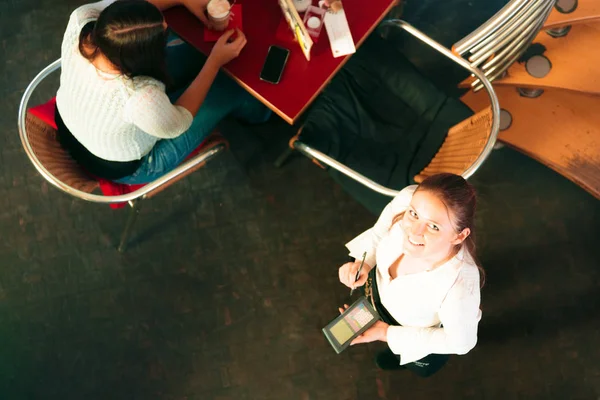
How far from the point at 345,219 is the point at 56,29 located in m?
2.04

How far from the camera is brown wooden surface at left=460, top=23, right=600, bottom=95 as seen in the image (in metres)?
2.43

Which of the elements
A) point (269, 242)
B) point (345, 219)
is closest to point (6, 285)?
point (269, 242)

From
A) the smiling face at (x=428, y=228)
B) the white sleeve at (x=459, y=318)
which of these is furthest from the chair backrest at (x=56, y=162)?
the white sleeve at (x=459, y=318)

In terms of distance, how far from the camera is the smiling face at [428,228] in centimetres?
144

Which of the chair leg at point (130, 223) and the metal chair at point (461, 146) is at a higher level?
the metal chair at point (461, 146)

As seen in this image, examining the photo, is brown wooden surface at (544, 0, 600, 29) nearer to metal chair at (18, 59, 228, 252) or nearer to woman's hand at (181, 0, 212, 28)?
woman's hand at (181, 0, 212, 28)

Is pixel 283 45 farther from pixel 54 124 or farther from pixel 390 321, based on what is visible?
pixel 390 321

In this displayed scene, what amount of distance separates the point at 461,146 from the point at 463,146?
2cm

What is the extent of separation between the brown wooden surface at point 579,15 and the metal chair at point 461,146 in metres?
0.61

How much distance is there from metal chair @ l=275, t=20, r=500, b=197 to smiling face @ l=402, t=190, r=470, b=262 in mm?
376

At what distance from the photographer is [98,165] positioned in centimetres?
203

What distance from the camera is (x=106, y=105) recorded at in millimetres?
1761

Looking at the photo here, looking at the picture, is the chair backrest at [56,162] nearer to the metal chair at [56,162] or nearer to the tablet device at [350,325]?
the metal chair at [56,162]

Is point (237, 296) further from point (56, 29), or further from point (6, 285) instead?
point (56, 29)
